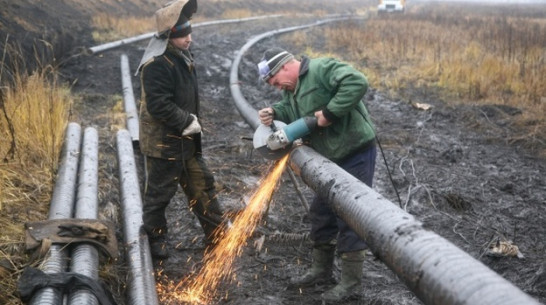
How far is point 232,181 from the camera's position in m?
5.83

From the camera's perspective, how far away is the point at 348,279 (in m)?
3.76

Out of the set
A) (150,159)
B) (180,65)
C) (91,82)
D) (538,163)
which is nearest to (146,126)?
(150,159)

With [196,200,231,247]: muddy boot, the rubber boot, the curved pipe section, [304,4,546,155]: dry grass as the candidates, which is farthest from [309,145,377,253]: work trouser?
[304,4,546,155]: dry grass

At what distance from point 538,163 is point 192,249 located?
15.6ft

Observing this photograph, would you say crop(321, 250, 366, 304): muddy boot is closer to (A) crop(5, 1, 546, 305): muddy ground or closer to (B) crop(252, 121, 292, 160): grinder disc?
(A) crop(5, 1, 546, 305): muddy ground

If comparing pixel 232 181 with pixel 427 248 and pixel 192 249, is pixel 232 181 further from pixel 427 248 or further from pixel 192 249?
pixel 427 248

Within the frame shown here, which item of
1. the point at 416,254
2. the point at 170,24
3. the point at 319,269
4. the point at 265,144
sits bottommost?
the point at 319,269

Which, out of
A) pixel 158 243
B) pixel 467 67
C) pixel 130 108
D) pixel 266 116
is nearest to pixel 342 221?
pixel 266 116

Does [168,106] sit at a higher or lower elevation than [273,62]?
lower

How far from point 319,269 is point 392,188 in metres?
2.18

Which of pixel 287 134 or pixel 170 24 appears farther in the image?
pixel 170 24

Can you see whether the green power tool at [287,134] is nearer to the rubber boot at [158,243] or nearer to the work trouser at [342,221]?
the work trouser at [342,221]

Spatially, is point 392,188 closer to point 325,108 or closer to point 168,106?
point 325,108

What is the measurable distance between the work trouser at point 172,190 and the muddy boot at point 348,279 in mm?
1235
